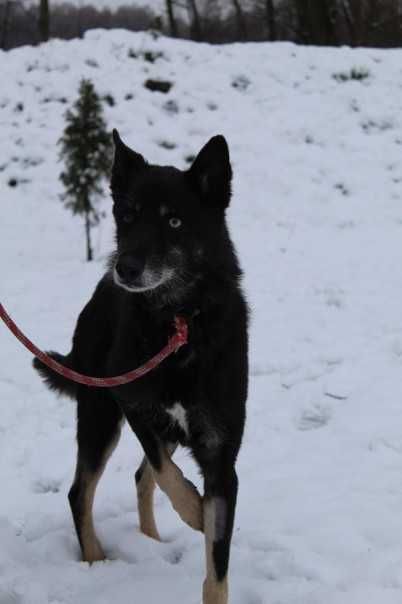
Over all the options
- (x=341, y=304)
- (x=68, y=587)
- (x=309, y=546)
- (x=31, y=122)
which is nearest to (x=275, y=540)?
(x=309, y=546)

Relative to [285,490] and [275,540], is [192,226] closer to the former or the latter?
[275,540]

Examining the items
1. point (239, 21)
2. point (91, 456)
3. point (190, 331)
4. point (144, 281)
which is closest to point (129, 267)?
point (144, 281)

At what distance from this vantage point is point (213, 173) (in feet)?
10.0

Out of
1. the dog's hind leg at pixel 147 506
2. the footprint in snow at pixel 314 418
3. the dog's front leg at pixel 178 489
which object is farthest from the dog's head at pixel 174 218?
the footprint in snow at pixel 314 418

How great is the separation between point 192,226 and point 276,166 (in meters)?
10.6

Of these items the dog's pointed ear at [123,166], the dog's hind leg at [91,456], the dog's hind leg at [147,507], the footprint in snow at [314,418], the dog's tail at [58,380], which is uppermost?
the dog's pointed ear at [123,166]

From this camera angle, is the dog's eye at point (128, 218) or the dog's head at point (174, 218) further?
the dog's eye at point (128, 218)

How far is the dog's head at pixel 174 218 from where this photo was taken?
9.34 ft

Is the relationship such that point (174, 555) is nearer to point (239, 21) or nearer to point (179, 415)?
point (179, 415)

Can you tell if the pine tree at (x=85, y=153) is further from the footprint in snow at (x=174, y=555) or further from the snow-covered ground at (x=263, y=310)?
the footprint in snow at (x=174, y=555)

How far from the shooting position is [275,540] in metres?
3.65

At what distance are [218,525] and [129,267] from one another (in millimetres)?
1226

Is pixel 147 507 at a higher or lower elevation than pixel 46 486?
higher

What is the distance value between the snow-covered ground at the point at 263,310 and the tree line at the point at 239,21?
12.8 feet
